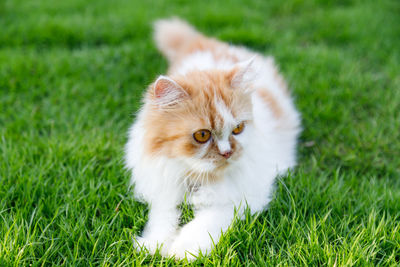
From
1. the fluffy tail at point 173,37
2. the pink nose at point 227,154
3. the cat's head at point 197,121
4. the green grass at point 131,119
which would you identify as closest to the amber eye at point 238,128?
the cat's head at point 197,121

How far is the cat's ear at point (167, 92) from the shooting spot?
1.79 meters

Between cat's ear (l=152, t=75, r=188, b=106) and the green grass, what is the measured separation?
1.82 ft

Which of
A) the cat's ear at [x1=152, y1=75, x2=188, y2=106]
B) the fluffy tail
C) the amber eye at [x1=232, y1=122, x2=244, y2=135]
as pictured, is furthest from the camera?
the fluffy tail

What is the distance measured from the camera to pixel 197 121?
1828 millimetres

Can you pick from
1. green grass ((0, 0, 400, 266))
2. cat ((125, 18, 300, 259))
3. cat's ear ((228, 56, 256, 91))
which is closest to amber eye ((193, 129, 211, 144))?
cat ((125, 18, 300, 259))

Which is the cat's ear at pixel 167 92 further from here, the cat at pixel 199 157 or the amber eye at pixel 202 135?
the amber eye at pixel 202 135

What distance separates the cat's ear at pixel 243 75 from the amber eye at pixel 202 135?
0.37m

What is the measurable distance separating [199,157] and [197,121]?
0.19m

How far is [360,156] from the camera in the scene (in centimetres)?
270

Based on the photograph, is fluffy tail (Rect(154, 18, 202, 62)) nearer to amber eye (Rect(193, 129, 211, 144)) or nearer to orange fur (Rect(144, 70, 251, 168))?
orange fur (Rect(144, 70, 251, 168))

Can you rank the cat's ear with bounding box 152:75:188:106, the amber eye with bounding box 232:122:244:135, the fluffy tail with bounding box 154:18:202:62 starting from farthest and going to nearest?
the fluffy tail with bounding box 154:18:202:62 → the amber eye with bounding box 232:122:244:135 → the cat's ear with bounding box 152:75:188:106

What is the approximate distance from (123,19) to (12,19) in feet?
4.64

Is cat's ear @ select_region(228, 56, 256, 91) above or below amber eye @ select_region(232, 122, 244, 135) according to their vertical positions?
above

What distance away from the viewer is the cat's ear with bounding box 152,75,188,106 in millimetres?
1790
